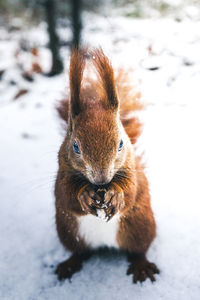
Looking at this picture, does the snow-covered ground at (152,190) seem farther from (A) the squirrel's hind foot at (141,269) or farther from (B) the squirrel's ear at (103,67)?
(B) the squirrel's ear at (103,67)

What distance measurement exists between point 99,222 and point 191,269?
567mm

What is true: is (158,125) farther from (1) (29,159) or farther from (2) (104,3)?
(2) (104,3)

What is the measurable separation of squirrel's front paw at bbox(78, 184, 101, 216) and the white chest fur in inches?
8.5

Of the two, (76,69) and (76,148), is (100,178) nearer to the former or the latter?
(76,148)

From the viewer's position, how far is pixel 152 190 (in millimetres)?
2004

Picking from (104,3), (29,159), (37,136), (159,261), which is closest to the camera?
(159,261)

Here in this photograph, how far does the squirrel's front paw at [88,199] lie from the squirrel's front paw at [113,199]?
0.04 m

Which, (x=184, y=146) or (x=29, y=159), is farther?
(x=29, y=159)

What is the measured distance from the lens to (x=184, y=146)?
2109 mm

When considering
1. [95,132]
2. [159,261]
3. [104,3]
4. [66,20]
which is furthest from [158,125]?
[66,20]

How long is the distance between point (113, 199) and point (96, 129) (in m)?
0.34

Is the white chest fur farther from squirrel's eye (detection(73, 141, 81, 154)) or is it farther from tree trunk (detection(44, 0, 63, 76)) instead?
tree trunk (detection(44, 0, 63, 76))

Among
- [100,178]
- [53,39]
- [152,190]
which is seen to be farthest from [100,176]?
[53,39]

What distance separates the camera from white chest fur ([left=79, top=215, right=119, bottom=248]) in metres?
1.42
